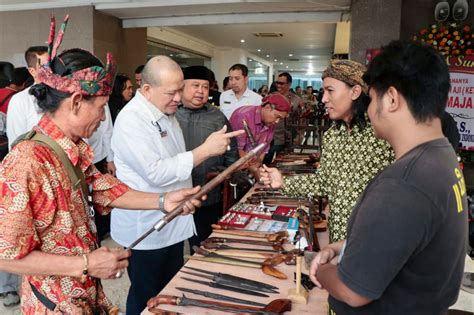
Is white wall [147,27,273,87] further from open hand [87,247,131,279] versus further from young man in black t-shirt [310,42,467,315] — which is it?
young man in black t-shirt [310,42,467,315]

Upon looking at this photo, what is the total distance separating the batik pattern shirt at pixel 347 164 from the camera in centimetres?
189

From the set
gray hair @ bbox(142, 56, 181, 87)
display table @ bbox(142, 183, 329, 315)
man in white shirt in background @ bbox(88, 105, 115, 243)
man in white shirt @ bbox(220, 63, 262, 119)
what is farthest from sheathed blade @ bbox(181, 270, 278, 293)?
man in white shirt @ bbox(220, 63, 262, 119)

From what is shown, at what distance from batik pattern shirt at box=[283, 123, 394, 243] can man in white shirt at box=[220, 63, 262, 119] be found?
301 centimetres

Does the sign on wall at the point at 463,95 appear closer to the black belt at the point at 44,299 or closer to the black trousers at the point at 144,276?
the black trousers at the point at 144,276

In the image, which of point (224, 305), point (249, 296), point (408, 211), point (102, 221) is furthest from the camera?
point (102, 221)

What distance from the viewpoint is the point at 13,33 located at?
6.92 metres

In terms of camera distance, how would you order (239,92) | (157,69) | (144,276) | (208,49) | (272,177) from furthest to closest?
(208,49) → (239,92) → (272,177) → (144,276) → (157,69)

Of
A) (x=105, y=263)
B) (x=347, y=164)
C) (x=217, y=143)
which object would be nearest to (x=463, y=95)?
Result: (x=347, y=164)

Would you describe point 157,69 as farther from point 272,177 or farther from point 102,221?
point 102,221

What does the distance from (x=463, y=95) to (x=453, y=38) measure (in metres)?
0.68

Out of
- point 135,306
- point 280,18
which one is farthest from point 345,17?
point 135,306

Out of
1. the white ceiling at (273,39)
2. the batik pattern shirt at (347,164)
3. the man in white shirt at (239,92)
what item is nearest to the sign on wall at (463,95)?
the man in white shirt at (239,92)

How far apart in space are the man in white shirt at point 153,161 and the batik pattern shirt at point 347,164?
0.57 metres

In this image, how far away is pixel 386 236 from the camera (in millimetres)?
829
